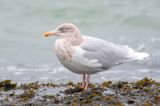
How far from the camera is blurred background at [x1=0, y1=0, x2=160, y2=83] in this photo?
1139 cm

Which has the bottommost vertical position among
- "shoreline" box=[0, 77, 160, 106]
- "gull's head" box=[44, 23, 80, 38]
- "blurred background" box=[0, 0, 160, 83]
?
"shoreline" box=[0, 77, 160, 106]

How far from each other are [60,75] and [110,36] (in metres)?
3.99

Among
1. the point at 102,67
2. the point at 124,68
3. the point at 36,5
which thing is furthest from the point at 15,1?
the point at 102,67

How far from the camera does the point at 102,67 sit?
731 cm

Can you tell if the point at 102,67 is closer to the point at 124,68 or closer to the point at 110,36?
the point at 124,68

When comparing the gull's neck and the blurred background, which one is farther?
the blurred background

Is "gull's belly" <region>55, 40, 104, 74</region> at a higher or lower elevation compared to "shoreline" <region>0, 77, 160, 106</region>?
higher

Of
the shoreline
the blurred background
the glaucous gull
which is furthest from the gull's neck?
the blurred background

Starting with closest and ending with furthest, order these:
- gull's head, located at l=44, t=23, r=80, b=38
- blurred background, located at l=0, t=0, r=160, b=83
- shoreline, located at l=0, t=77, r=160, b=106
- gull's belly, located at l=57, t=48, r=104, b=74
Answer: shoreline, located at l=0, t=77, r=160, b=106 < gull's belly, located at l=57, t=48, r=104, b=74 < gull's head, located at l=44, t=23, r=80, b=38 < blurred background, located at l=0, t=0, r=160, b=83

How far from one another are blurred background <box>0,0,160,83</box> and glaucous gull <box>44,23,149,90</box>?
316 centimetres

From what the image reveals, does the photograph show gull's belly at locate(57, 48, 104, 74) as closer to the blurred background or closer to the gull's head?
the gull's head

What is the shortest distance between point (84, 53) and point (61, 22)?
9421 mm

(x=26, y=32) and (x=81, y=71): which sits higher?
(x=26, y=32)

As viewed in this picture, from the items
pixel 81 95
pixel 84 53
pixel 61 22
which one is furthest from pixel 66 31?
pixel 61 22
